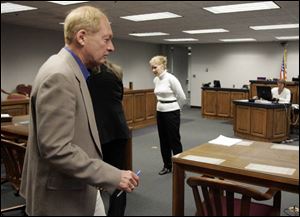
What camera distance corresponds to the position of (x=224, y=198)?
3.82 ft

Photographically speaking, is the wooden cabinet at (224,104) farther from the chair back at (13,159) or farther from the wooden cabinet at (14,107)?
the chair back at (13,159)

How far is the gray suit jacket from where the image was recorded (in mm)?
731

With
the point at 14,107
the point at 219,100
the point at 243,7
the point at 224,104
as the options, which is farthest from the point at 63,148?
the point at 219,100

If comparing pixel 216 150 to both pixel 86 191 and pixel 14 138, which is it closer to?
pixel 86 191

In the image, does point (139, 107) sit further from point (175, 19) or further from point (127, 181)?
point (127, 181)

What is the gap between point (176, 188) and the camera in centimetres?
166

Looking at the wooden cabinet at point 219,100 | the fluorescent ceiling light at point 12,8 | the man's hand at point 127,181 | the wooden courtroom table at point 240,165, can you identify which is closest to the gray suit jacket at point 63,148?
the man's hand at point 127,181

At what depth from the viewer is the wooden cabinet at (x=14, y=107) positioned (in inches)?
152

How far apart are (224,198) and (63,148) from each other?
2.30ft

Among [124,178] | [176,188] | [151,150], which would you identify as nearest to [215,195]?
[124,178]

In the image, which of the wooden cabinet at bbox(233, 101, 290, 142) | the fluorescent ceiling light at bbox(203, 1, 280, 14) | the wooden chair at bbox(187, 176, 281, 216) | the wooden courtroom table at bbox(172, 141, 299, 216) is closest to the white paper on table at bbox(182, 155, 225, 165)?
the wooden courtroom table at bbox(172, 141, 299, 216)

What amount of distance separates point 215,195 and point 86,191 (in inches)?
19.7

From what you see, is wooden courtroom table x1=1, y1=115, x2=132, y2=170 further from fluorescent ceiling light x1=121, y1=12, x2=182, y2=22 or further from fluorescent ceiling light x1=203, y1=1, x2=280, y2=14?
fluorescent ceiling light x1=121, y1=12, x2=182, y2=22

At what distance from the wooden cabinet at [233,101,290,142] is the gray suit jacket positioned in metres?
3.58
